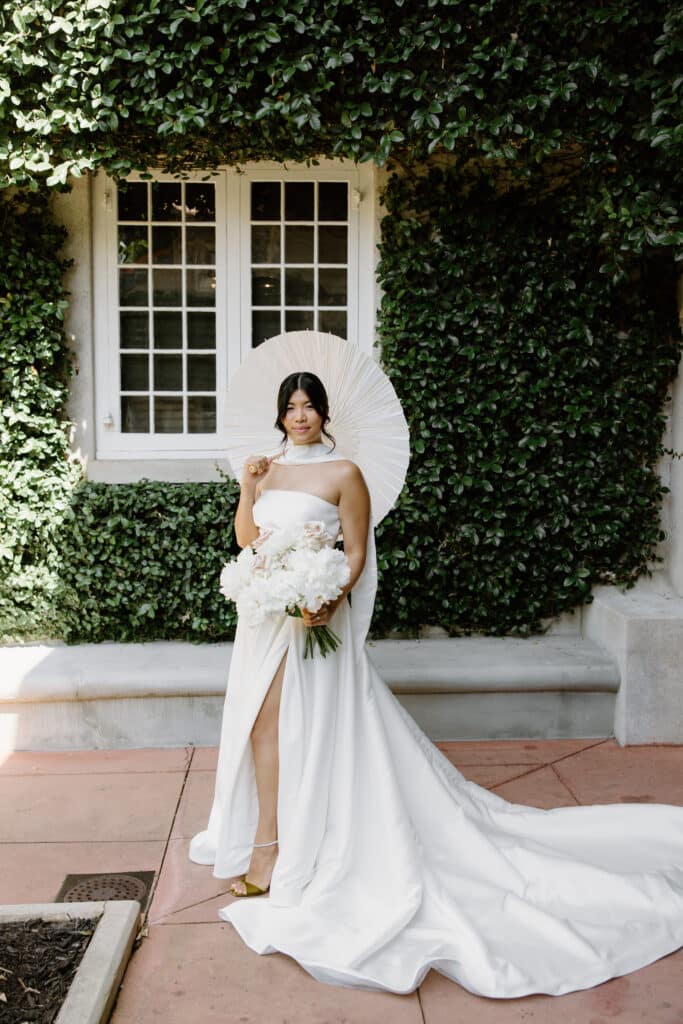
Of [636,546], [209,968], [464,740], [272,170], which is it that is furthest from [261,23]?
[209,968]

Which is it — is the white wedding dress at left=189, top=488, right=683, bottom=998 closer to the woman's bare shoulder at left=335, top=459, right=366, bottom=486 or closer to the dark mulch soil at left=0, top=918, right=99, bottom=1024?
the woman's bare shoulder at left=335, top=459, right=366, bottom=486

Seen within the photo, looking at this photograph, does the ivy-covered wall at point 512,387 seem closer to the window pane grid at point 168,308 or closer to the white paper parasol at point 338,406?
the window pane grid at point 168,308

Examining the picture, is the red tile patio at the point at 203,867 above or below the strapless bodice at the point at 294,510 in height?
below

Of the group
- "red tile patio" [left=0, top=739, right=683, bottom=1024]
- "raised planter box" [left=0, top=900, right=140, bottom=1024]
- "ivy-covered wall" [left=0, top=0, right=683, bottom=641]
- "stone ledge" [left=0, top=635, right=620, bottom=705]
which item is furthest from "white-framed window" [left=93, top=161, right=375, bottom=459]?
"raised planter box" [left=0, top=900, right=140, bottom=1024]

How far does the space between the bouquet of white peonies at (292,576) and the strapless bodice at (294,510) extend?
0.04m

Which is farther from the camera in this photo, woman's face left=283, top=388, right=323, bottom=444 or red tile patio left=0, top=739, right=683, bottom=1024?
woman's face left=283, top=388, right=323, bottom=444

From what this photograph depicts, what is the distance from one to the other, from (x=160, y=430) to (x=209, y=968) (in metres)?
3.71

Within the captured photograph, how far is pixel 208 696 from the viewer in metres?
4.92

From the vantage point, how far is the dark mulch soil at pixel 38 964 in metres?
2.65

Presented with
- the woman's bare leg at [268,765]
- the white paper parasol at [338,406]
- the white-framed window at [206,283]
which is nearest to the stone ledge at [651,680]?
the white paper parasol at [338,406]

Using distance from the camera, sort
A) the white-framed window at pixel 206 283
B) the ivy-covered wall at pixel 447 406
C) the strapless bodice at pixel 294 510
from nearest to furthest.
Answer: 1. the strapless bodice at pixel 294 510
2. the ivy-covered wall at pixel 447 406
3. the white-framed window at pixel 206 283

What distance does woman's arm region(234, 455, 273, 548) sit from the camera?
3.54m

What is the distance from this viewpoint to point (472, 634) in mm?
5688

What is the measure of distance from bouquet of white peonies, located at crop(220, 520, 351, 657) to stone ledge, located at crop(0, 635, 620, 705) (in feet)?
5.45
